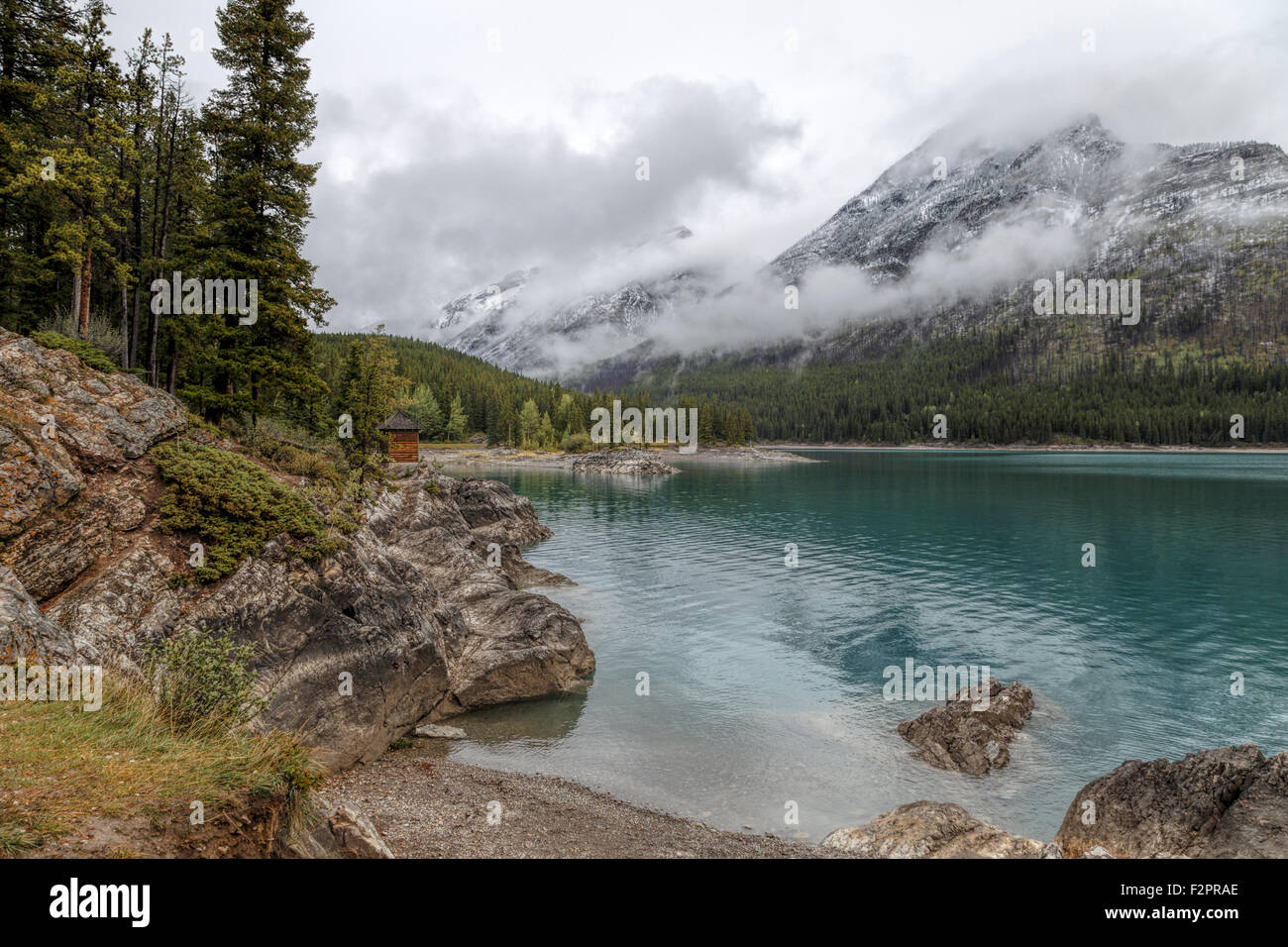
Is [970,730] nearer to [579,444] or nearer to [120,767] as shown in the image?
[120,767]

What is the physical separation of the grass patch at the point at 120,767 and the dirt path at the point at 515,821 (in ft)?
17.4

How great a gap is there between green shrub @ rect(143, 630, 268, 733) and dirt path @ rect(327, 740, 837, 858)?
459cm

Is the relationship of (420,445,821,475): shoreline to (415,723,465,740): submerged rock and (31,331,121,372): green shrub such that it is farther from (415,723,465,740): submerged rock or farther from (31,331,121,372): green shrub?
(415,723,465,740): submerged rock

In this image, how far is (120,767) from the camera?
847 cm

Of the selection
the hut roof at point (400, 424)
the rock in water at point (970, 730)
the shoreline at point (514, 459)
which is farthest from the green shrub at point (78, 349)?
the shoreline at point (514, 459)

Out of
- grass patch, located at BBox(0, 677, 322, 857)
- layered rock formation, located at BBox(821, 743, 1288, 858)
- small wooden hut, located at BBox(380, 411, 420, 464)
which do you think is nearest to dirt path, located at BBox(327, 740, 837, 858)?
layered rock formation, located at BBox(821, 743, 1288, 858)

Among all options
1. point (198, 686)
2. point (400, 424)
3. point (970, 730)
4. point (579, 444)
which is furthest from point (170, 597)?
point (579, 444)

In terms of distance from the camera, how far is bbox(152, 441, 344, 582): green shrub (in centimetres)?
1798

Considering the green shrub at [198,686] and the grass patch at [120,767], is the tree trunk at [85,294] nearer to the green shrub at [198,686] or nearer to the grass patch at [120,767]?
the green shrub at [198,686]

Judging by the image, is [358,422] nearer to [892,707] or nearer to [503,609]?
[503,609]

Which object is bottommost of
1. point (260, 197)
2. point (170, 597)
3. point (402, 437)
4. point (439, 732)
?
point (439, 732)

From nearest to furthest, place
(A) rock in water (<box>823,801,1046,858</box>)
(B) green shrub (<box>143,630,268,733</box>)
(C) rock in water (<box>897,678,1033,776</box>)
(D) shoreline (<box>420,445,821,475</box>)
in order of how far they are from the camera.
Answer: (B) green shrub (<box>143,630,268,733</box>) < (A) rock in water (<box>823,801,1046,858</box>) < (C) rock in water (<box>897,678,1033,776</box>) < (D) shoreline (<box>420,445,821,475</box>)

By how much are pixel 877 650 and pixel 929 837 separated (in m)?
18.1

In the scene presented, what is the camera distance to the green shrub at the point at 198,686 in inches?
436
